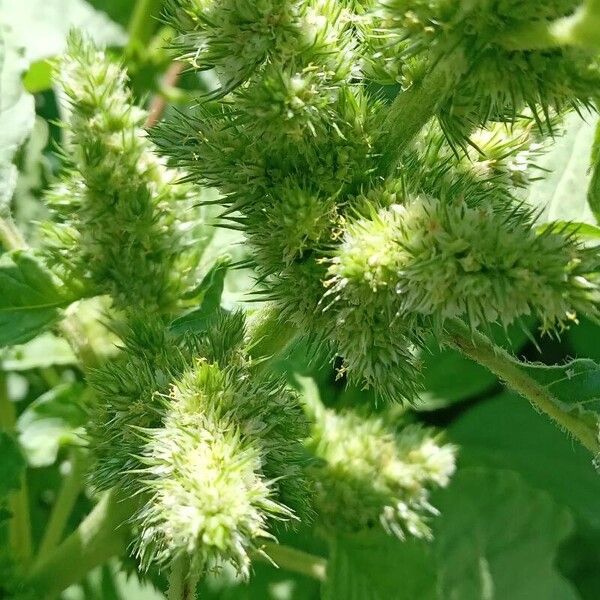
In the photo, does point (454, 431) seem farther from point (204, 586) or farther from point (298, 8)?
point (298, 8)

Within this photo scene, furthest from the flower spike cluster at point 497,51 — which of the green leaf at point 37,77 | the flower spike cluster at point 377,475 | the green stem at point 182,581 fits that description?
the green leaf at point 37,77

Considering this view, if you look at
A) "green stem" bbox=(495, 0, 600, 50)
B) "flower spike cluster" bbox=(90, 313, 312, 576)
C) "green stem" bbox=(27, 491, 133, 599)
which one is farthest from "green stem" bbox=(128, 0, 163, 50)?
"green stem" bbox=(495, 0, 600, 50)

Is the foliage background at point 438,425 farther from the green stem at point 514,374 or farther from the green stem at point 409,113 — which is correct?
the green stem at point 409,113

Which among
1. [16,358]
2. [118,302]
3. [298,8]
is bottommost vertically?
[16,358]

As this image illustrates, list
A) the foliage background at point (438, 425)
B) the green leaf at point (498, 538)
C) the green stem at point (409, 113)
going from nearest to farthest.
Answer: the green stem at point (409, 113)
the foliage background at point (438, 425)
the green leaf at point (498, 538)

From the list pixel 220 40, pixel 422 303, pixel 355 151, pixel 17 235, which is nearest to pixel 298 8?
pixel 220 40

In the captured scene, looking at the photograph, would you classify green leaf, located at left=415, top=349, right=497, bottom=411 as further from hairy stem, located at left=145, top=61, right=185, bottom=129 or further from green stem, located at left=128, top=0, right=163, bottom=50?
green stem, located at left=128, top=0, right=163, bottom=50
